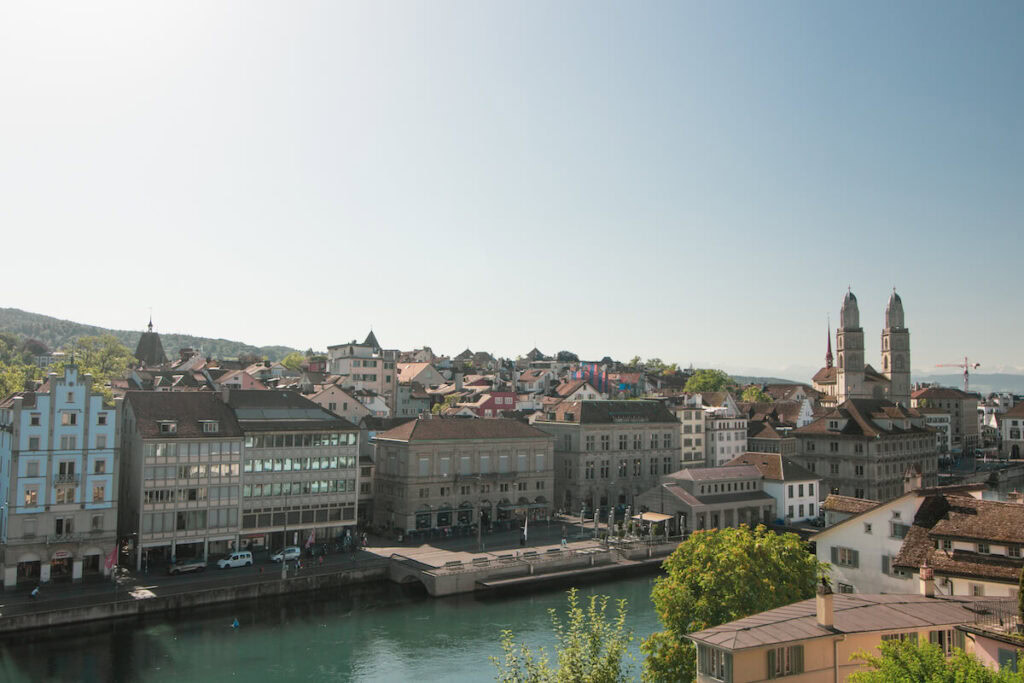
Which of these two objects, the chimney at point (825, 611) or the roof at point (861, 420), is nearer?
the chimney at point (825, 611)

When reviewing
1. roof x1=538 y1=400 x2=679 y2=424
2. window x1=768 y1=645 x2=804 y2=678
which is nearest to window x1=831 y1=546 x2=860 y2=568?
window x1=768 y1=645 x2=804 y2=678

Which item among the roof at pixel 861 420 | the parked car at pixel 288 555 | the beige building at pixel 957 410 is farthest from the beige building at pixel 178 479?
the beige building at pixel 957 410

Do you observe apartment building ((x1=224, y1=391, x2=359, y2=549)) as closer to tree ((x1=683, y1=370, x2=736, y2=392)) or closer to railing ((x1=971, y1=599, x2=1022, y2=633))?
railing ((x1=971, y1=599, x2=1022, y2=633))

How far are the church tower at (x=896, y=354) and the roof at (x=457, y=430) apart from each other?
114 meters

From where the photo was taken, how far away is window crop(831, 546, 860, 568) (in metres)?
40.6

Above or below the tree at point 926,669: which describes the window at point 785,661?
A: below

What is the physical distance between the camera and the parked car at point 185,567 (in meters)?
60.3

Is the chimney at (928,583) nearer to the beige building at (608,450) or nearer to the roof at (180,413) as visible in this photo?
the roof at (180,413)

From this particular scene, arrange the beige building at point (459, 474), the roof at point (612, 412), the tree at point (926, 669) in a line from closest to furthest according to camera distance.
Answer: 1. the tree at point (926, 669)
2. the beige building at point (459, 474)
3. the roof at point (612, 412)

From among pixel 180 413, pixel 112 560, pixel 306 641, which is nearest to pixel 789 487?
pixel 306 641

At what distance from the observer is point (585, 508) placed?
96.1 metres

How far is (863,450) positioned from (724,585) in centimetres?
7428

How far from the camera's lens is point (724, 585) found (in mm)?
36500

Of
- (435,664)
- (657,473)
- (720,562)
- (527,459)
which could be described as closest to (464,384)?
(657,473)
